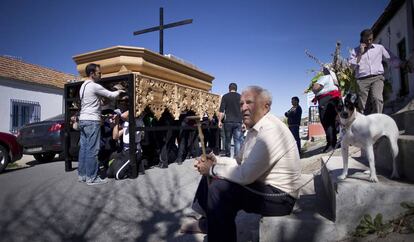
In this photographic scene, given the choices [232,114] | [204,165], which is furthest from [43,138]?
[204,165]

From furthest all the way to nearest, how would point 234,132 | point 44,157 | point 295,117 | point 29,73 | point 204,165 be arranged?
point 29,73, point 44,157, point 295,117, point 234,132, point 204,165

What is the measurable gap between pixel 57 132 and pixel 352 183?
8.54 meters

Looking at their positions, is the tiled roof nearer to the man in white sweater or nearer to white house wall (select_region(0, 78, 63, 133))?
white house wall (select_region(0, 78, 63, 133))

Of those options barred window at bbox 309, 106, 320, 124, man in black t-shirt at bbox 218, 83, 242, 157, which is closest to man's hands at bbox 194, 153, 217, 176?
man in black t-shirt at bbox 218, 83, 242, 157

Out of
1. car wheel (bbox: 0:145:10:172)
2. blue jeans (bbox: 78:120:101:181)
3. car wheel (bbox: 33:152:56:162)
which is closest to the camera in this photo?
blue jeans (bbox: 78:120:101:181)

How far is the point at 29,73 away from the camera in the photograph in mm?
17703

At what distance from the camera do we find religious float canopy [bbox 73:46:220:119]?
17.2ft

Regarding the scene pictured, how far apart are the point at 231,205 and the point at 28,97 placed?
58.8ft

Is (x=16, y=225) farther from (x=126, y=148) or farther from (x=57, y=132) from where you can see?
(x=57, y=132)

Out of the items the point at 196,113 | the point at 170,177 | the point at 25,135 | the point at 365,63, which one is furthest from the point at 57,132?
the point at 365,63

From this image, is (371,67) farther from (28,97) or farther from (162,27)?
(28,97)

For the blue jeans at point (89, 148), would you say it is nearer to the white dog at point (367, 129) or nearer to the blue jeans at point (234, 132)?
the white dog at point (367, 129)

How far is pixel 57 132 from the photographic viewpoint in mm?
8836

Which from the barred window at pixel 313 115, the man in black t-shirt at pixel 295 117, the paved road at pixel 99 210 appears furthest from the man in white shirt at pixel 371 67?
the barred window at pixel 313 115
